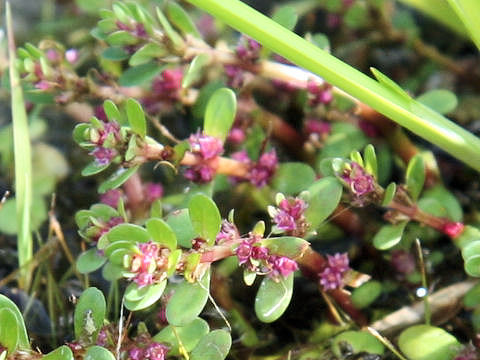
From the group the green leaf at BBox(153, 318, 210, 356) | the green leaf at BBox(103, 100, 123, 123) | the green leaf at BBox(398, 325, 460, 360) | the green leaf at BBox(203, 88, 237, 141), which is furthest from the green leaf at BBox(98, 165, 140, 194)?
the green leaf at BBox(398, 325, 460, 360)

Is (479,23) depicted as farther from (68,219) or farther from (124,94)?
(68,219)

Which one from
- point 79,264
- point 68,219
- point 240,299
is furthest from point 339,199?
point 68,219

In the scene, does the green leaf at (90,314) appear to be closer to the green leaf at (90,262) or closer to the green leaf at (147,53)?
the green leaf at (90,262)

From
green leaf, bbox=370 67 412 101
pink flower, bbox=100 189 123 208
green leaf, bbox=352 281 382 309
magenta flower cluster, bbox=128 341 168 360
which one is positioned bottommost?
pink flower, bbox=100 189 123 208

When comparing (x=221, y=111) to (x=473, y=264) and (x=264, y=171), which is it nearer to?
(x=264, y=171)

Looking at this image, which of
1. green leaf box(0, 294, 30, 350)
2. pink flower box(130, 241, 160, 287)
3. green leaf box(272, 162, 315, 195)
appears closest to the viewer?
pink flower box(130, 241, 160, 287)

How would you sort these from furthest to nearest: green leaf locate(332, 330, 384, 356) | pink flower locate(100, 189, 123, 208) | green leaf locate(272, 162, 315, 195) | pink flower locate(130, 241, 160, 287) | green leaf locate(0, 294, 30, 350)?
pink flower locate(100, 189, 123, 208) → green leaf locate(272, 162, 315, 195) → green leaf locate(332, 330, 384, 356) → green leaf locate(0, 294, 30, 350) → pink flower locate(130, 241, 160, 287)

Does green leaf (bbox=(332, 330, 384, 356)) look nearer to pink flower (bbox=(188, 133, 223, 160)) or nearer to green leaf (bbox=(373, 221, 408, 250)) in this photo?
green leaf (bbox=(373, 221, 408, 250))
